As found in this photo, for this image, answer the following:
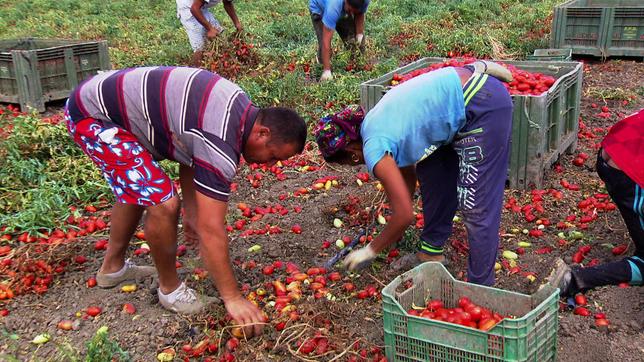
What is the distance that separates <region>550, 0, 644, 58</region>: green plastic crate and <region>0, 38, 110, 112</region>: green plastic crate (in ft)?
20.1

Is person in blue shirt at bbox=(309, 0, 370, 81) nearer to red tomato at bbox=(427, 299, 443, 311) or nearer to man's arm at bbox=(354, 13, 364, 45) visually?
man's arm at bbox=(354, 13, 364, 45)

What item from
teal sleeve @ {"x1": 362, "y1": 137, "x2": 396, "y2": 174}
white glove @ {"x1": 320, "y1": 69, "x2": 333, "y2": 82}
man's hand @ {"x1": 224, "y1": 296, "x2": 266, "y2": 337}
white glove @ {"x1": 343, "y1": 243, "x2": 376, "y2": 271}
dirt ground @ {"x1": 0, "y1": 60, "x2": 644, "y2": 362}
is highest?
teal sleeve @ {"x1": 362, "y1": 137, "x2": 396, "y2": 174}

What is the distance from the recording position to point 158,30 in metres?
13.3

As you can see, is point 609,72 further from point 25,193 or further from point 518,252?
point 25,193

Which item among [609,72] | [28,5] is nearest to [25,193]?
[609,72]

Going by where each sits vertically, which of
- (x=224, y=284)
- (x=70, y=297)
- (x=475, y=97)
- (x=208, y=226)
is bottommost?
(x=70, y=297)

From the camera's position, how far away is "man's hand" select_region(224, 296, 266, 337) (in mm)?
3002

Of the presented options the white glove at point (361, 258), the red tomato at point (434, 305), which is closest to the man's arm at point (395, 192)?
the white glove at point (361, 258)

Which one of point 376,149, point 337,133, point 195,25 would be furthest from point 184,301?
point 195,25

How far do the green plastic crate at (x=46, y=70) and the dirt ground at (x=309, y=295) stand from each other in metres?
3.57

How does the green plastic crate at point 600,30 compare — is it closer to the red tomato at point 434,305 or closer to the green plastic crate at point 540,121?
the green plastic crate at point 540,121

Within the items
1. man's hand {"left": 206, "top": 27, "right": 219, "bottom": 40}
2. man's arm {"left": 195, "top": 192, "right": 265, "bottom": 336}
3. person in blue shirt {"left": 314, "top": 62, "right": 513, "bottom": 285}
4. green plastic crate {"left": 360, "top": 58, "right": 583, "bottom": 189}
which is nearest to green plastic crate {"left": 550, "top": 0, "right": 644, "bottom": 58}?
green plastic crate {"left": 360, "top": 58, "right": 583, "bottom": 189}

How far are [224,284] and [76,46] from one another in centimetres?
571

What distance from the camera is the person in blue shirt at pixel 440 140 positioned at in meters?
2.93
